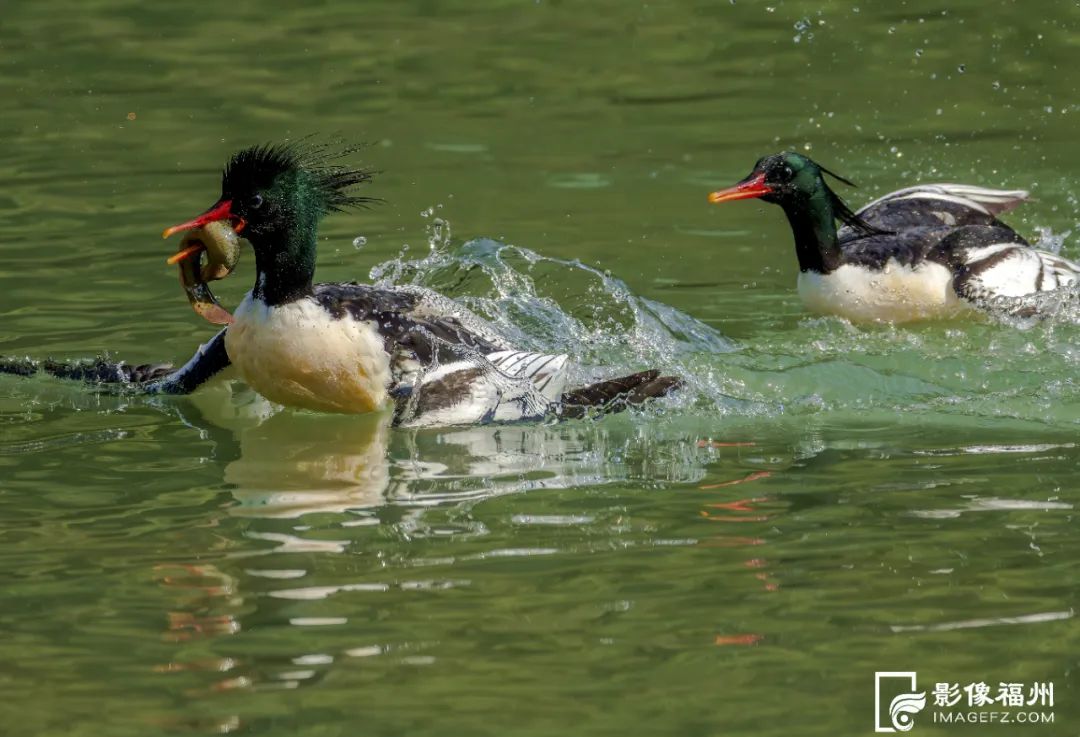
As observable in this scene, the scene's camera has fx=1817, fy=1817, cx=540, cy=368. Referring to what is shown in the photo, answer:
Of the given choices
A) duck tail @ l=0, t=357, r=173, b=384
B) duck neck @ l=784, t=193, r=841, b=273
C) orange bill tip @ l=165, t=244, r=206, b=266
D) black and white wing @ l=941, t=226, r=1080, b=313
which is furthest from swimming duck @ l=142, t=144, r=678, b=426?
black and white wing @ l=941, t=226, r=1080, b=313

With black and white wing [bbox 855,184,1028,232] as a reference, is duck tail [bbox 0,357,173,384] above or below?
below

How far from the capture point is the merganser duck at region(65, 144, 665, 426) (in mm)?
8492

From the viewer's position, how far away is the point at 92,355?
9961 mm

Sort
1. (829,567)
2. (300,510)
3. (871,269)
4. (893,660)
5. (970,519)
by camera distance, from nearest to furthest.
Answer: (893,660), (829,567), (970,519), (300,510), (871,269)

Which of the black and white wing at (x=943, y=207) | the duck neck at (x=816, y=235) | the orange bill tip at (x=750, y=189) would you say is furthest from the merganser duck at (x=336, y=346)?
the black and white wing at (x=943, y=207)

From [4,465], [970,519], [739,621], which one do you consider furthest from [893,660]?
[4,465]

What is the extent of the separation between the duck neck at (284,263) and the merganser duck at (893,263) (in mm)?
2845

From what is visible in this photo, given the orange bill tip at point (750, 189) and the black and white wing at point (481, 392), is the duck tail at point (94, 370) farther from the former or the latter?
the orange bill tip at point (750, 189)

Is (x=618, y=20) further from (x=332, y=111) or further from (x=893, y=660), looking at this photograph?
(x=893, y=660)

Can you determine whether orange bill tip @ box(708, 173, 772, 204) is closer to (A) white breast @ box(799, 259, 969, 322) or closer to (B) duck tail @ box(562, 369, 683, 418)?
(A) white breast @ box(799, 259, 969, 322)

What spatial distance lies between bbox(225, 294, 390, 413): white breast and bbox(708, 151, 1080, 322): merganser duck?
276 cm

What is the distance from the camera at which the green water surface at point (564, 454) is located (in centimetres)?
Result: 559

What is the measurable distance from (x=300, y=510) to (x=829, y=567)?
86.7 inches

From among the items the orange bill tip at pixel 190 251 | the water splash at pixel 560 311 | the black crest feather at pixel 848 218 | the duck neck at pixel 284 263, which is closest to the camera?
the orange bill tip at pixel 190 251
